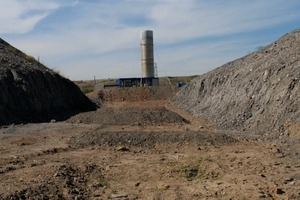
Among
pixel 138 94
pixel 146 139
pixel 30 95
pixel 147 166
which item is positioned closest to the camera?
pixel 147 166

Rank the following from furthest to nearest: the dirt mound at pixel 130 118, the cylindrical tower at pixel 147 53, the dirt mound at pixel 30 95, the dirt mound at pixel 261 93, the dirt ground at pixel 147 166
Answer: the cylindrical tower at pixel 147 53
the dirt mound at pixel 30 95
the dirt mound at pixel 130 118
the dirt mound at pixel 261 93
the dirt ground at pixel 147 166

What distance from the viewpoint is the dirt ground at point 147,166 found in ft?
28.3

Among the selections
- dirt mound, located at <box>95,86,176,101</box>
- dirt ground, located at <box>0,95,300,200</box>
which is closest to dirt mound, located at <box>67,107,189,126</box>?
dirt ground, located at <box>0,95,300,200</box>

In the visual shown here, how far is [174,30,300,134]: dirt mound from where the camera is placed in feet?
54.3

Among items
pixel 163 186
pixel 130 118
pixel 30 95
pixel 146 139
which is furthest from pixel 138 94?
pixel 163 186

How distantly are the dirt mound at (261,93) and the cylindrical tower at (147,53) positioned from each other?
32651 millimetres

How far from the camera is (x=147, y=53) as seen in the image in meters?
63.4

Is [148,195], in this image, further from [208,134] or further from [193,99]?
[193,99]

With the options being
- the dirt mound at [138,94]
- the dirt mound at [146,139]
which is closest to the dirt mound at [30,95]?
the dirt mound at [146,139]

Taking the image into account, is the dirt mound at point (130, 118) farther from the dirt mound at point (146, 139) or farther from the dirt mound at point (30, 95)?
the dirt mound at point (146, 139)

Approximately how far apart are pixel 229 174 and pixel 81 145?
20.3 feet

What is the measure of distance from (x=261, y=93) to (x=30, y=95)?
13.1 meters

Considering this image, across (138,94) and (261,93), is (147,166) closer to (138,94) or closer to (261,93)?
(261,93)

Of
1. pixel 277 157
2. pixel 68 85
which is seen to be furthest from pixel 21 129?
pixel 68 85
